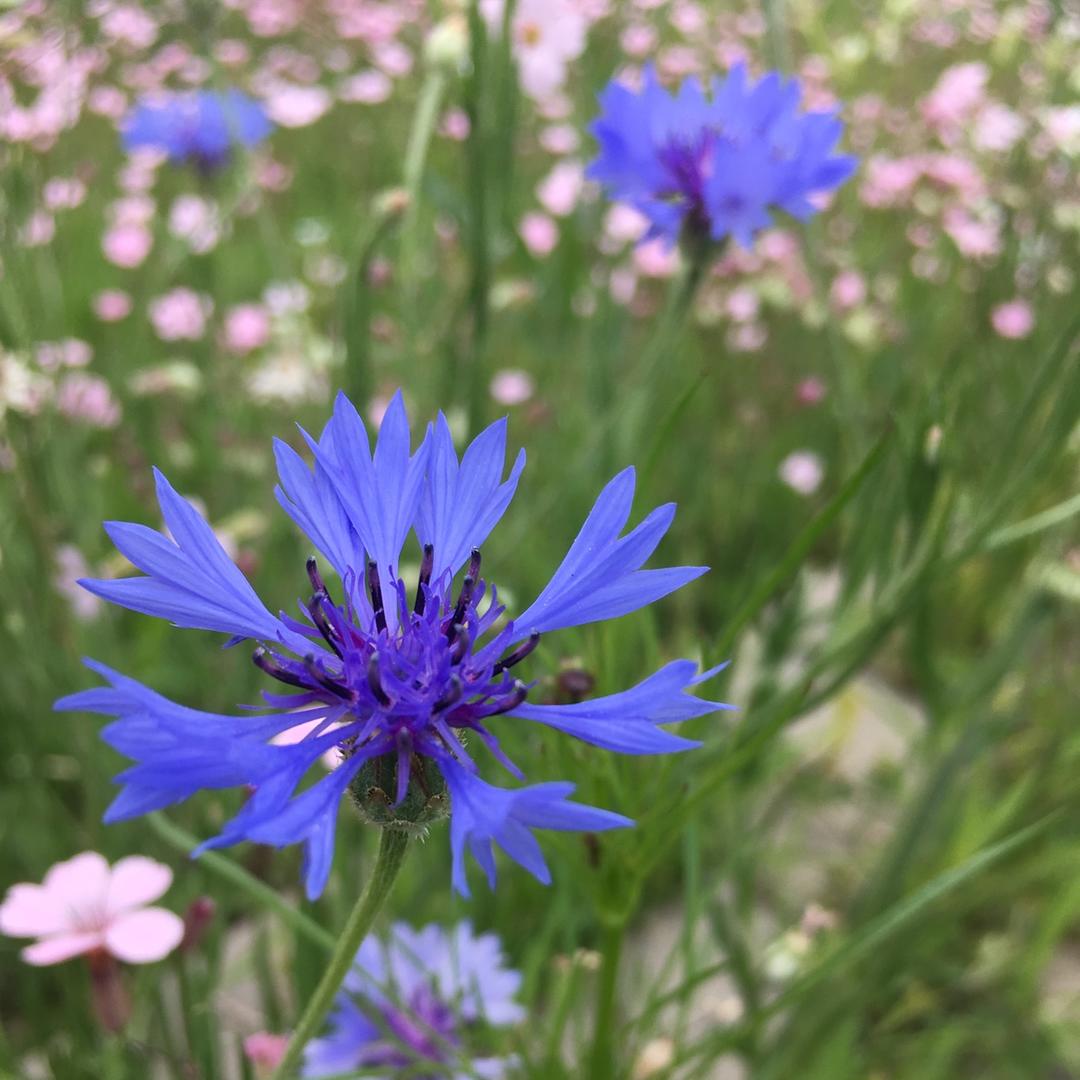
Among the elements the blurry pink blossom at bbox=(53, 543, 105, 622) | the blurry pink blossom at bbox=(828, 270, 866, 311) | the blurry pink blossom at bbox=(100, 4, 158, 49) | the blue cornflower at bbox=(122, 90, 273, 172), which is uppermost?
the blurry pink blossom at bbox=(100, 4, 158, 49)

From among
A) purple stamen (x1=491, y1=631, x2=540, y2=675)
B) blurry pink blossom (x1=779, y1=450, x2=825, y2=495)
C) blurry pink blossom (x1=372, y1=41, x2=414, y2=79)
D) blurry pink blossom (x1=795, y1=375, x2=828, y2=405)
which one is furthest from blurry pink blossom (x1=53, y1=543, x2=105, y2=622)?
blurry pink blossom (x1=372, y1=41, x2=414, y2=79)

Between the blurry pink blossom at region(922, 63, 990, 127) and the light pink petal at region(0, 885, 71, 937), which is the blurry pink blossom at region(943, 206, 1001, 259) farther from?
the light pink petal at region(0, 885, 71, 937)

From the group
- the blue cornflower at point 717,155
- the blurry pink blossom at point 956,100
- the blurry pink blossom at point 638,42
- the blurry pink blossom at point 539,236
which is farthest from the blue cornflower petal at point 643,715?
the blurry pink blossom at point 956,100

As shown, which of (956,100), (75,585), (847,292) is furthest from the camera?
(956,100)

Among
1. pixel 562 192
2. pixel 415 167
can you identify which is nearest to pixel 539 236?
pixel 562 192

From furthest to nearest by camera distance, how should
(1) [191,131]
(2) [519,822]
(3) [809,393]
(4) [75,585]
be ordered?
(3) [809,393]
(1) [191,131]
(4) [75,585]
(2) [519,822]

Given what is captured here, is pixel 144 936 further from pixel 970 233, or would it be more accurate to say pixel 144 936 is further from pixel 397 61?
pixel 397 61

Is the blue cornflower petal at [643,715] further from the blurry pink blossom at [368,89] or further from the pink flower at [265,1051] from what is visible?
the blurry pink blossom at [368,89]
